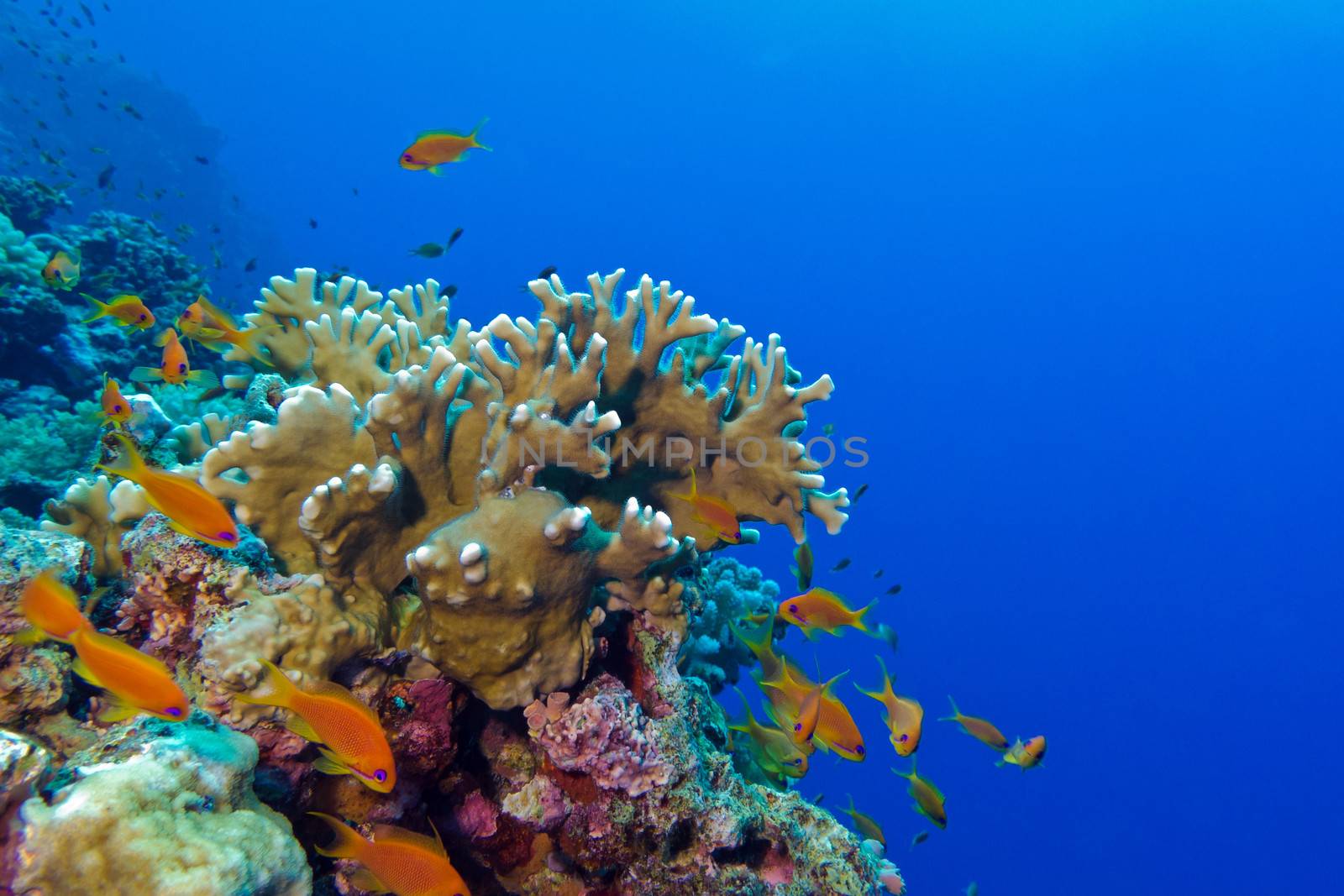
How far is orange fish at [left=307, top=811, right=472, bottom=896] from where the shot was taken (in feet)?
6.54

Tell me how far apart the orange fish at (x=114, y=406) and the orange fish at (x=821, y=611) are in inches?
→ 154

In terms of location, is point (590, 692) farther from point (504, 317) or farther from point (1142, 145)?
point (1142, 145)

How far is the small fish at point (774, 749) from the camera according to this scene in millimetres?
4156

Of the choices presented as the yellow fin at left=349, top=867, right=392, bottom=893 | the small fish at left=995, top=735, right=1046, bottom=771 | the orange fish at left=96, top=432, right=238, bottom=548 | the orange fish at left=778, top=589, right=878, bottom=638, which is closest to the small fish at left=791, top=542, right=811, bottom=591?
the orange fish at left=778, top=589, right=878, bottom=638

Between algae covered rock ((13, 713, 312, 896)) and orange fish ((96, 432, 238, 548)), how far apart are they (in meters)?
0.62

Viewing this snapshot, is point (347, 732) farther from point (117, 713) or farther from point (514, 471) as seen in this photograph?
point (514, 471)

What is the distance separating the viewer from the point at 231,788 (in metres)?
1.91

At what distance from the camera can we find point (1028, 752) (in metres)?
4.63

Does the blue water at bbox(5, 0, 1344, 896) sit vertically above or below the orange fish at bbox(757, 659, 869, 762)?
above

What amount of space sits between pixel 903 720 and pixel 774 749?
1039 mm

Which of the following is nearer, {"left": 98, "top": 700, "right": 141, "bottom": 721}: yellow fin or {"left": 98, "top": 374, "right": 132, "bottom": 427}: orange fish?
{"left": 98, "top": 700, "right": 141, "bottom": 721}: yellow fin

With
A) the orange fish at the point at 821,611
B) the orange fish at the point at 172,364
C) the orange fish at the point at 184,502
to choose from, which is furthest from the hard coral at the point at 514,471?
the orange fish at the point at 172,364

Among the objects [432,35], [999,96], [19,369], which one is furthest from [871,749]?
[432,35]

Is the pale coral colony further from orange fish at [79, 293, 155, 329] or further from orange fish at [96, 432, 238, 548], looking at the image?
orange fish at [79, 293, 155, 329]
